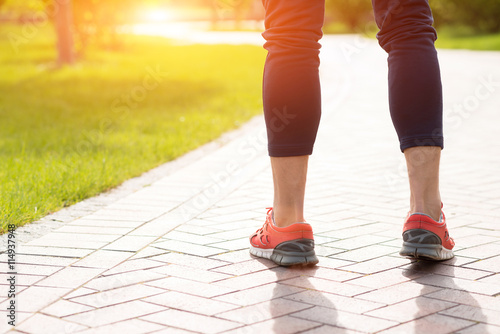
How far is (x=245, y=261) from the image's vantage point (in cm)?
285

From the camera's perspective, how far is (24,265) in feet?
9.11

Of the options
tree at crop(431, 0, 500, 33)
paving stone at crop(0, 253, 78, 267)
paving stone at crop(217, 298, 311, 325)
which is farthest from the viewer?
tree at crop(431, 0, 500, 33)

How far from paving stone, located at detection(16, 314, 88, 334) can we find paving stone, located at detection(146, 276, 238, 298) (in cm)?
43

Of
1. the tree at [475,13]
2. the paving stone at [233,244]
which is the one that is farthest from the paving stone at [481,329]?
the tree at [475,13]

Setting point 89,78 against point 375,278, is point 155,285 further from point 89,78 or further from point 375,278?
point 89,78

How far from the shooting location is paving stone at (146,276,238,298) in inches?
97.9

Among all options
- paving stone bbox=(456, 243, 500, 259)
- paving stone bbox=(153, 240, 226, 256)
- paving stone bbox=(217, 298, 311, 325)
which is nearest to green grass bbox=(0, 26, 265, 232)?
paving stone bbox=(153, 240, 226, 256)

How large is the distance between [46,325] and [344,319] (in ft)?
3.00

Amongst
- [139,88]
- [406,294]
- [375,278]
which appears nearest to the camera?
[406,294]

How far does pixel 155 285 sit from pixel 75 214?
1230 mm

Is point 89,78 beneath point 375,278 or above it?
above

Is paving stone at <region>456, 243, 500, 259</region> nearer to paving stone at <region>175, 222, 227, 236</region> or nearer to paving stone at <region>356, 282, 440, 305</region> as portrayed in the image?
paving stone at <region>356, 282, 440, 305</region>

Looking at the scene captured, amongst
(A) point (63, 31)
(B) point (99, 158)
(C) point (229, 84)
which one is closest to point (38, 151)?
(B) point (99, 158)

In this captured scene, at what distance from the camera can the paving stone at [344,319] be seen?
86.0 inches
